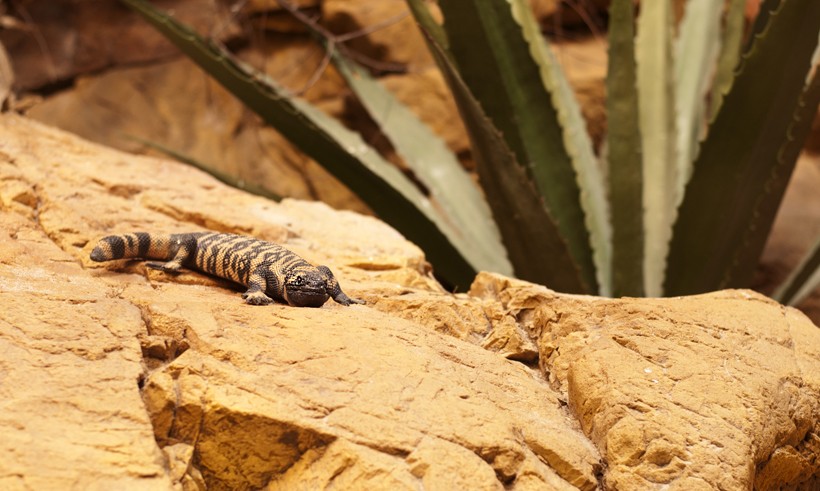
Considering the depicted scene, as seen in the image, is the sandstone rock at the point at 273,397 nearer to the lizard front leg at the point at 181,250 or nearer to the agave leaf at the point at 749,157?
the lizard front leg at the point at 181,250

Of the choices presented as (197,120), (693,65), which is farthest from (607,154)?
(197,120)

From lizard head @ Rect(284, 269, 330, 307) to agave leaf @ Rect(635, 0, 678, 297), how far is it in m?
1.89

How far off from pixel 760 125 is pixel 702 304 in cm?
112

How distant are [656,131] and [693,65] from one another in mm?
640

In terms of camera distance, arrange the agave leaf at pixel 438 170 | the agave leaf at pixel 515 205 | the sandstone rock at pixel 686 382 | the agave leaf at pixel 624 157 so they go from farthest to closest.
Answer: the agave leaf at pixel 438 170 → the agave leaf at pixel 624 157 → the agave leaf at pixel 515 205 → the sandstone rock at pixel 686 382

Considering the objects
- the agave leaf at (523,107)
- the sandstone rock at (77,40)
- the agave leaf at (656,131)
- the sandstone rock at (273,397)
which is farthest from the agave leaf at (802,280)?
the sandstone rock at (77,40)

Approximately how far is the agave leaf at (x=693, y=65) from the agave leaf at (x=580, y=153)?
46 centimetres

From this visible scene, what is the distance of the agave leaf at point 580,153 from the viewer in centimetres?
385

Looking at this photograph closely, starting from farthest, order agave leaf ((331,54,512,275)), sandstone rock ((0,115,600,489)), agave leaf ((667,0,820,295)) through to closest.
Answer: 1. agave leaf ((331,54,512,275))
2. agave leaf ((667,0,820,295))
3. sandstone rock ((0,115,600,489))

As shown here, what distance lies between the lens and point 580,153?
432 cm

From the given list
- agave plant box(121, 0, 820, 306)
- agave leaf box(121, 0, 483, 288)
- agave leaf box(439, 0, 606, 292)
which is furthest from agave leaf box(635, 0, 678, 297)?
agave leaf box(121, 0, 483, 288)

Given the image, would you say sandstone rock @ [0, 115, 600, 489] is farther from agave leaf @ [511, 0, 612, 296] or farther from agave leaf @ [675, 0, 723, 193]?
agave leaf @ [675, 0, 723, 193]

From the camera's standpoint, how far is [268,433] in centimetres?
196

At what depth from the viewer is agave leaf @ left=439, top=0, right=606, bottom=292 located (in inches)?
148
